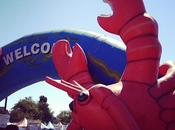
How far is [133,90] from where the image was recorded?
1.94m

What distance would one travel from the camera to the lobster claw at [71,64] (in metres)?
3.01

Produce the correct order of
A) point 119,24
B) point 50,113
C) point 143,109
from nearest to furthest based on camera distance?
1. point 143,109
2. point 119,24
3. point 50,113

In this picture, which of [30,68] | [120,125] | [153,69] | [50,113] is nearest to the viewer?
[120,125]

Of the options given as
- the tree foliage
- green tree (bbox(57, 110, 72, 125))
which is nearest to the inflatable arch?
the tree foliage

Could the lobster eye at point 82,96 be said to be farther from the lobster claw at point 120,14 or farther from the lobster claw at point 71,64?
the lobster claw at point 71,64

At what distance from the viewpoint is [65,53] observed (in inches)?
129

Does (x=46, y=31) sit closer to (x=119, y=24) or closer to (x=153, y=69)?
(x=119, y=24)

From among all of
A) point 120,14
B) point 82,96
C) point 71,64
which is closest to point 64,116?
point 71,64

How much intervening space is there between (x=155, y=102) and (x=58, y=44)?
6.48ft

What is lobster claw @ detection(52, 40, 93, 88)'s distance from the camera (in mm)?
3006

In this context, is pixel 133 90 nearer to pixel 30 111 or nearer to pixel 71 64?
pixel 71 64

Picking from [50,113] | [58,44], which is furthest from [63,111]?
[58,44]

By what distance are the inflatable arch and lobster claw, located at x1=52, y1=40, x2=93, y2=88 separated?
51 centimetres

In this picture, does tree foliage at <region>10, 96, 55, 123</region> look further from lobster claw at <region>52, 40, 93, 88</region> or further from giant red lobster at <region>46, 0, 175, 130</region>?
giant red lobster at <region>46, 0, 175, 130</region>
